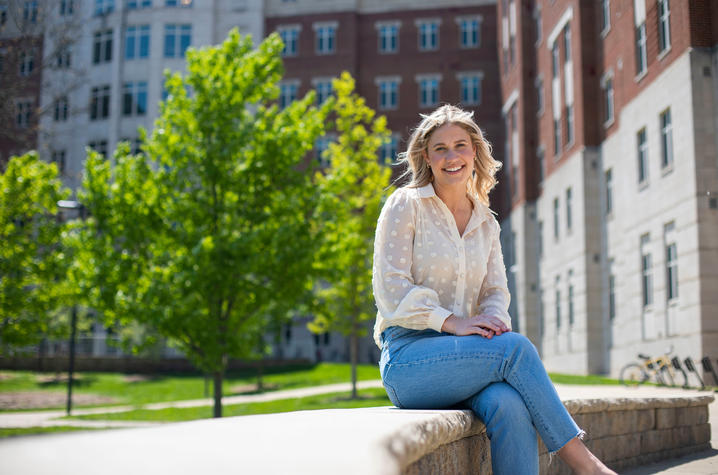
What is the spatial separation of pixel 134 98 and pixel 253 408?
29529 mm

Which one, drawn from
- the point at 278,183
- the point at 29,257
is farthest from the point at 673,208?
the point at 29,257

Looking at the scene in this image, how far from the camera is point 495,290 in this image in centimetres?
422

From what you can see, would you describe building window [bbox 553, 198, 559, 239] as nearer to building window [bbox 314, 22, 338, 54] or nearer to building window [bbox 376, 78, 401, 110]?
building window [bbox 376, 78, 401, 110]

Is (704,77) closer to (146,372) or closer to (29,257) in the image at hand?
(29,257)

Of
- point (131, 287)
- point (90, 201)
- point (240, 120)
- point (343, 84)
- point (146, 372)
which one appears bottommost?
point (146, 372)

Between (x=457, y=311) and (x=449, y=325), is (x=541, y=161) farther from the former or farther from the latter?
(x=449, y=325)

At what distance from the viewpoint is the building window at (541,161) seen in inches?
1295

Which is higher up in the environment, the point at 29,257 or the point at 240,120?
the point at 240,120

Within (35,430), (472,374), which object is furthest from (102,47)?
(472,374)

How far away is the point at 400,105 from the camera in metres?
44.7

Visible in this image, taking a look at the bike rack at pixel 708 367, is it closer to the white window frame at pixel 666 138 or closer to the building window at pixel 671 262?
the building window at pixel 671 262

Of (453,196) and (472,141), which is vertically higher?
(472,141)

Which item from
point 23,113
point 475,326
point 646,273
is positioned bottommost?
point 475,326

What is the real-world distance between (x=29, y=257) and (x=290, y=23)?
28.3 m
